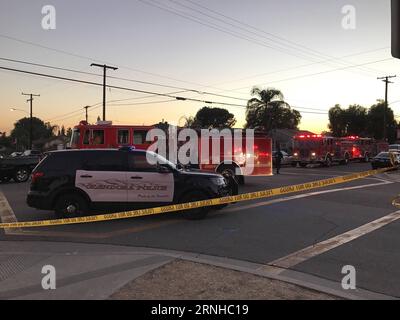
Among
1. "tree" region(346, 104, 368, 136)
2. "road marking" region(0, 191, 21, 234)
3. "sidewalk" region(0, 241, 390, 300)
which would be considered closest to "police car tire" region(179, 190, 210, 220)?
"sidewalk" region(0, 241, 390, 300)

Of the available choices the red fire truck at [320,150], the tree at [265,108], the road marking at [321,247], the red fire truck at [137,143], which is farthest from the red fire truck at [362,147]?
the road marking at [321,247]

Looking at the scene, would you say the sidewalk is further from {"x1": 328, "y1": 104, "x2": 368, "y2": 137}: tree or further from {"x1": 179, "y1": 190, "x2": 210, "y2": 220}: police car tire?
{"x1": 328, "y1": 104, "x2": 368, "y2": 137}: tree

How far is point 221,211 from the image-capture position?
11875 millimetres

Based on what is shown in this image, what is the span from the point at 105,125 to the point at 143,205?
8.13 metres

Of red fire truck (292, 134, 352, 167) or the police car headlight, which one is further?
red fire truck (292, 134, 352, 167)

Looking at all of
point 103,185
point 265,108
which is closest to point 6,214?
point 103,185

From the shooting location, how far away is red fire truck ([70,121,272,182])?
1777cm

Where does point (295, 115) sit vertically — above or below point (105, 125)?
above

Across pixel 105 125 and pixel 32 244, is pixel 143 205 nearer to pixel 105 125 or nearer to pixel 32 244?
pixel 32 244

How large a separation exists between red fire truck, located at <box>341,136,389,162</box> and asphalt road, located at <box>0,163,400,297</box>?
29.3m

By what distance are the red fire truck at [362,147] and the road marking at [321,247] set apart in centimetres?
3088

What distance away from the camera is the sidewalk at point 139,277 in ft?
18.1

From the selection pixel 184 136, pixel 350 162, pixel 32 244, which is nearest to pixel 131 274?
pixel 32 244

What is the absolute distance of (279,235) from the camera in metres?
9.17
